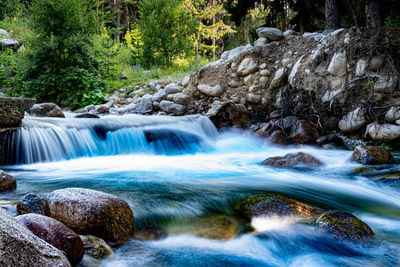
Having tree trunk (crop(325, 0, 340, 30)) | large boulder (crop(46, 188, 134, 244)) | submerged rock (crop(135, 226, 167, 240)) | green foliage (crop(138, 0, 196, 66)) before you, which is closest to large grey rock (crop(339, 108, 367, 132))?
tree trunk (crop(325, 0, 340, 30))

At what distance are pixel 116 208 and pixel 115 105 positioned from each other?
835 cm

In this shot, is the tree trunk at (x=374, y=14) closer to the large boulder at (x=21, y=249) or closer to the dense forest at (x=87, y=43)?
the dense forest at (x=87, y=43)

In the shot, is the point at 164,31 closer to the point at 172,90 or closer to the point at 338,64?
the point at 172,90

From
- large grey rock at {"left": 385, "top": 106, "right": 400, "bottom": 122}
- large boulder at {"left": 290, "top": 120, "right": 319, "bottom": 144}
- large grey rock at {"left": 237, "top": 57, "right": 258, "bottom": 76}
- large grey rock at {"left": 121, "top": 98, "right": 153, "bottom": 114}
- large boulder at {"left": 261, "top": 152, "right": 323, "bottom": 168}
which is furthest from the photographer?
large grey rock at {"left": 121, "top": 98, "right": 153, "bottom": 114}

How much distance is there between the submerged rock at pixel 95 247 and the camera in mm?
1940

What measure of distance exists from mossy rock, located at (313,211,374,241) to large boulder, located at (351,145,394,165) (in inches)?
115

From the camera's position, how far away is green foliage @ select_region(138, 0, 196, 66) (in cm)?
1311

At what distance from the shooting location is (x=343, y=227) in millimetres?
2357

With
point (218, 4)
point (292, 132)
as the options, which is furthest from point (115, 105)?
point (218, 4)

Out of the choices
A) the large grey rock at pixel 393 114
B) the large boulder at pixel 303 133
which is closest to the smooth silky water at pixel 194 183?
the large boulder at pixel 303 133

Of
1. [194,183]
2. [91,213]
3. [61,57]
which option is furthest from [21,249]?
[61,57]

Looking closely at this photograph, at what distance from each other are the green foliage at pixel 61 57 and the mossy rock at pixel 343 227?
9.59m

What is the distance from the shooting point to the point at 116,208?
90.3 inches

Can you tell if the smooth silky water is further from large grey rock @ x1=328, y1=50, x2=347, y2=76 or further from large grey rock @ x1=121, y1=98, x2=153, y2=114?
large grey rock @ x1=328, y1=50, x2=347, y2=76
